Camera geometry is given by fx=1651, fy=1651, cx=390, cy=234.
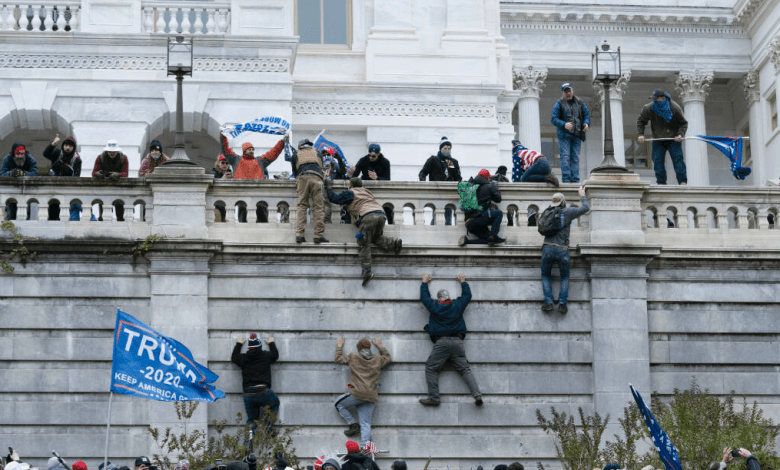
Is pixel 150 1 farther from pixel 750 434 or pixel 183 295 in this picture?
pixel 750 434

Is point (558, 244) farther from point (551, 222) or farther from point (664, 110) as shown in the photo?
point (664, 110)

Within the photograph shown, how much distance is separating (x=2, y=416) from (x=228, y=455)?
4691mm

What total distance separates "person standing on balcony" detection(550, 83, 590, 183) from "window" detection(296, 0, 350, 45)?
12.8 m

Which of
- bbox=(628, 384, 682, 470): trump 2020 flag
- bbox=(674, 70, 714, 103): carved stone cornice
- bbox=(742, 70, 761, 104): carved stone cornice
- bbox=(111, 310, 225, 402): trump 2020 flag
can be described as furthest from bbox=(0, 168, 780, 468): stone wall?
bbox=(742, 70, 761, 104): carved stone cornice

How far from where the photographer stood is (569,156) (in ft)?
114

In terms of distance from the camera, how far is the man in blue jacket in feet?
102

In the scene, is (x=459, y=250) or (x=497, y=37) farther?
(x=497, y=37)

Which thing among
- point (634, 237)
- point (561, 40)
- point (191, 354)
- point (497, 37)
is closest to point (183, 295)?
point (191, 354)

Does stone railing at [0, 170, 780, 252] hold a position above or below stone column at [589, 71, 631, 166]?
below

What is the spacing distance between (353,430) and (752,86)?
115 ft

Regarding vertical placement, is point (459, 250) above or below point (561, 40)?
below

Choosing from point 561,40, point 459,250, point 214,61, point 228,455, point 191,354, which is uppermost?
point 561,40

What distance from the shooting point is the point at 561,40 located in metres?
62.4

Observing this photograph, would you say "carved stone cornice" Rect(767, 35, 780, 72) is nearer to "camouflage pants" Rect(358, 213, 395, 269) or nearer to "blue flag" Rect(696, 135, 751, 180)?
"blue flag" Rect(696, 135, 751, 180)
